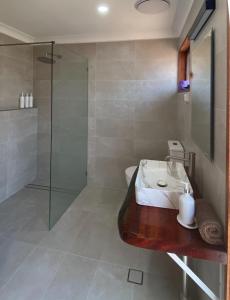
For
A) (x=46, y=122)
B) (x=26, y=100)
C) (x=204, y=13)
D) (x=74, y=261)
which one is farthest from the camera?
(x=46, y=122)

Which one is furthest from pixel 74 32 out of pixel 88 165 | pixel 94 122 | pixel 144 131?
pixel 88 165

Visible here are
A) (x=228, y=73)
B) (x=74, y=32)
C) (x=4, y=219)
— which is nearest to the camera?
(x=228, y=73)

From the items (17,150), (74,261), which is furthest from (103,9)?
(74,261)

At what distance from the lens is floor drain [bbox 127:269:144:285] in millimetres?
1683

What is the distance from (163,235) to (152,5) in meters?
2.06

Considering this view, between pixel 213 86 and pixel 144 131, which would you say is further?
pixel 144 131

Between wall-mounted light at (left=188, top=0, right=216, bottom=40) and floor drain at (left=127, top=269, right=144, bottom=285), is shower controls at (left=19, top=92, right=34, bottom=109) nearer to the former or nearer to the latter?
wall-mounted light at (left=188, top=0, right=216, bottom=40)

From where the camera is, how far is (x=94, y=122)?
340 centimetres

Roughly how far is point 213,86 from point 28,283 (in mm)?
1825

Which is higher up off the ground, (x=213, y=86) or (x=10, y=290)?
(x=213, y=86)

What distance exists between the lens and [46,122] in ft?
11.7

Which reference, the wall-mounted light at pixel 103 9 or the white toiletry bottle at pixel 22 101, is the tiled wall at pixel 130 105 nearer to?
the wall-mounted light at pixel 103 9

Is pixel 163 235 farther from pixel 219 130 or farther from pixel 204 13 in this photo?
pixel 204 13

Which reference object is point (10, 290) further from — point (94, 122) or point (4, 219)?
point (94, 122)
